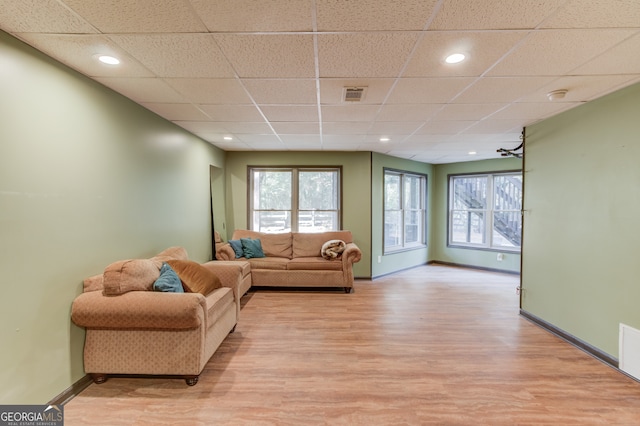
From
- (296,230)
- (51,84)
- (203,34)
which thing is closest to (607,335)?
(203,34)

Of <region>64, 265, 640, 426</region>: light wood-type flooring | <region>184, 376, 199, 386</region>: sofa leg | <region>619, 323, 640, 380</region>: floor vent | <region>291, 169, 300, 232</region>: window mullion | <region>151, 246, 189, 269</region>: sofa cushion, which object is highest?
<region>291, 169, 300, 232</region>: window mullion

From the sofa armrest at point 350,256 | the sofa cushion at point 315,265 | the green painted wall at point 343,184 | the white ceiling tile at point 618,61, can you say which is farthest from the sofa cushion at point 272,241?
the white ceiling tile at point 618,61

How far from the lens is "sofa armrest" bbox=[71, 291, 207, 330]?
80.3 inches

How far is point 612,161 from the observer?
252 centimetres

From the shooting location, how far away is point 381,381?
2230 mm

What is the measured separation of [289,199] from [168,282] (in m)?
3.43

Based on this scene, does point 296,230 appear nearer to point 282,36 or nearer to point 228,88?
point 228,88

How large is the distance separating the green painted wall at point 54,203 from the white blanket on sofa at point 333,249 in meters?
2.70

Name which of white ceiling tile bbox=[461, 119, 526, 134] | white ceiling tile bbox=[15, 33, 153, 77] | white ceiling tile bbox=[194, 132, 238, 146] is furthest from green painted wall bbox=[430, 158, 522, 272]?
white ceiling tile bbox=[15, 33, 153, 77]

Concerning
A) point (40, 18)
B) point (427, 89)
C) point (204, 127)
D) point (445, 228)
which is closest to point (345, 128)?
point (427, 89)

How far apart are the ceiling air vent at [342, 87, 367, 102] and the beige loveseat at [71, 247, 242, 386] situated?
7.09ft

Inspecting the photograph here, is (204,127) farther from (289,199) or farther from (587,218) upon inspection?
(587,218)

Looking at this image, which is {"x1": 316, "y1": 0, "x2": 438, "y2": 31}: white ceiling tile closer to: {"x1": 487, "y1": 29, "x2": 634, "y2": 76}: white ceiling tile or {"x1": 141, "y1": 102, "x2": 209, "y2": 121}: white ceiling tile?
{"x1": 487, "y1": 29, "x2": 634, "y2": 76}: white ceiling tile

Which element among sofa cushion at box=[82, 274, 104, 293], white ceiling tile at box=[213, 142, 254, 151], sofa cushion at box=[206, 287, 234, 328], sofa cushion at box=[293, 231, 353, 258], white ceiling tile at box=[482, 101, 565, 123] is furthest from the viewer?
sofa cushion at box=[293, 231, 353, 258]
